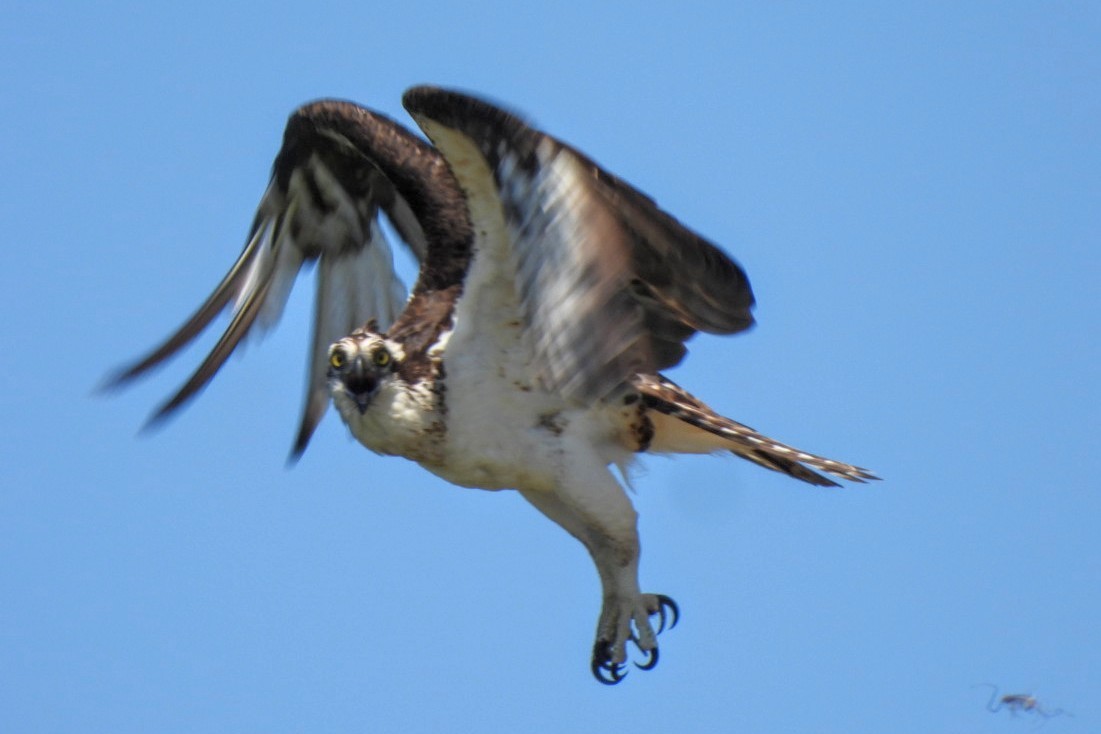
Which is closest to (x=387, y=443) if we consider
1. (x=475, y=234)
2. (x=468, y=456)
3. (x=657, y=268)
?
(x=468, y=456)

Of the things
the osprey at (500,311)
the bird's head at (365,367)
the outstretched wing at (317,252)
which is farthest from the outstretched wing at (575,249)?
the outstretched wing at (317,252)

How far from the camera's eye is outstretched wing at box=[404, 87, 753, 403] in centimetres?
656

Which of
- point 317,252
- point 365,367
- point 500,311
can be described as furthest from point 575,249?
point 317,252

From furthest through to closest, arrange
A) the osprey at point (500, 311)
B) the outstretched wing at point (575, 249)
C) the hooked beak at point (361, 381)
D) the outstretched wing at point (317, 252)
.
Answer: the outstretched wing at point (317, 252)
the hooked beak at point (361, 381)
the osprey at point (500, 311)
the outstretched wing at point (575, 249)

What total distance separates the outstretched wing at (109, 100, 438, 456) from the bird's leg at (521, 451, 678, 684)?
61.5 inches

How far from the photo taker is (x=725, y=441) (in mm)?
8539

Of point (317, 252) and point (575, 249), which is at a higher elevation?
point (317, 252)

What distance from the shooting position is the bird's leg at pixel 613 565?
795cm

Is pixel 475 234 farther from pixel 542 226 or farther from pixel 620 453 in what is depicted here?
pixel 620 453

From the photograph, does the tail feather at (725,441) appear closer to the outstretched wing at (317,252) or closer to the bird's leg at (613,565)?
the bird's leg at (613,565)

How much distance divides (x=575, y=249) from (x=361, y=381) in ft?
4.65

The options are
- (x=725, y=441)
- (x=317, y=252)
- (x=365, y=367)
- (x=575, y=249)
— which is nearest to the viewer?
(x=575, y=249)

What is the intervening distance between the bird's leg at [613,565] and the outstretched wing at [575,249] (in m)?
0.76

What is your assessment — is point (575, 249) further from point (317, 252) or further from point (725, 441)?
point (317, 252)
